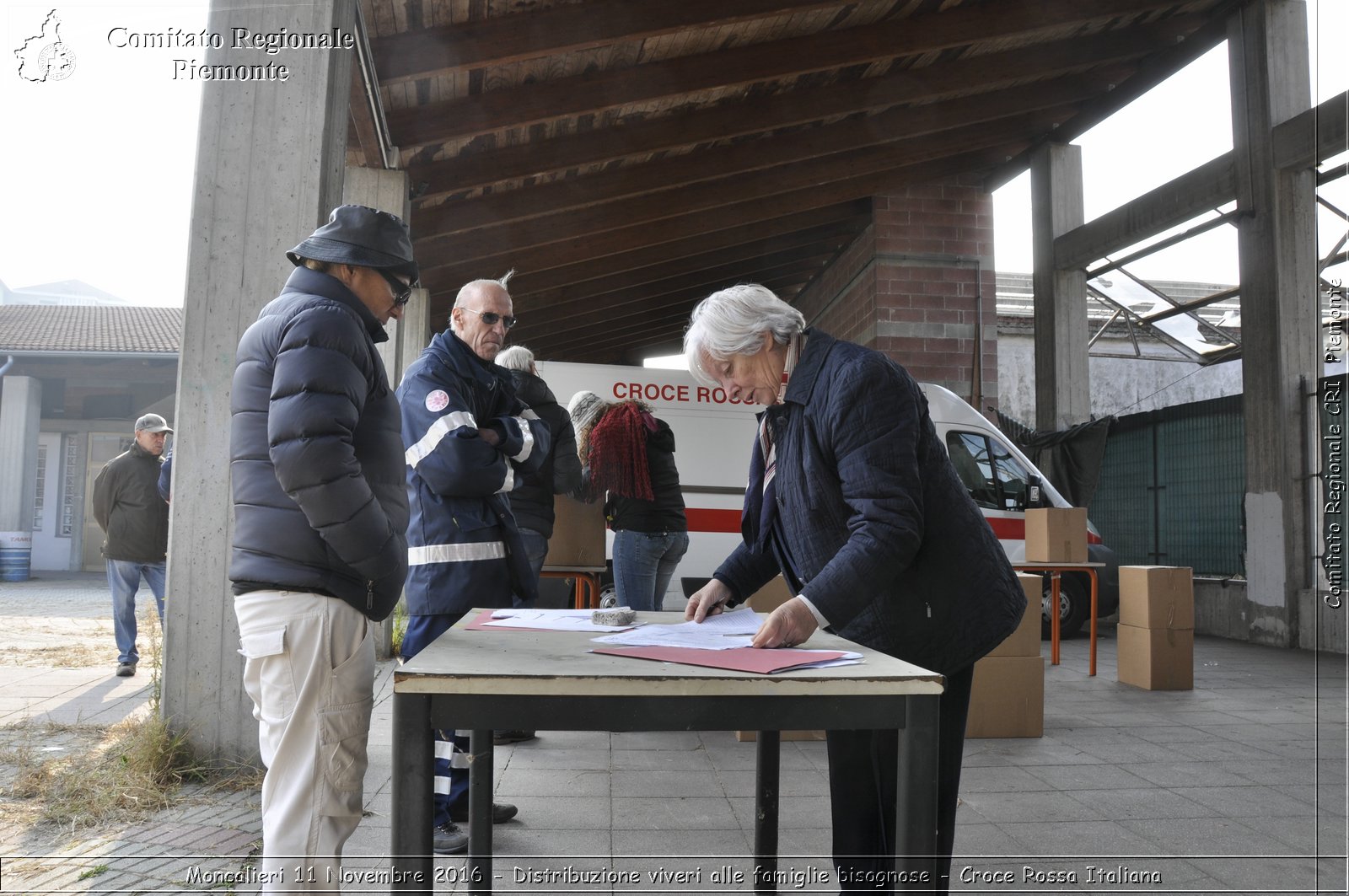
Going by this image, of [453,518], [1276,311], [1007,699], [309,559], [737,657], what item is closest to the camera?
[737,657]

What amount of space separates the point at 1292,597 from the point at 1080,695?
3.86 meters

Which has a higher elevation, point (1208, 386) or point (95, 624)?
point (1208, 386)

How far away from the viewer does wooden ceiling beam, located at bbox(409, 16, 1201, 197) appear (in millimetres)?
8781

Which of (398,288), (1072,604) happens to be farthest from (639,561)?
(1072,604)

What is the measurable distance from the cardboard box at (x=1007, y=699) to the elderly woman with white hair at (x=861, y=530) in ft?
10.4

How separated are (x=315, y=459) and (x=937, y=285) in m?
10.9

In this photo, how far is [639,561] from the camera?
596 cm

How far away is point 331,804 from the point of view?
2277 millimetres

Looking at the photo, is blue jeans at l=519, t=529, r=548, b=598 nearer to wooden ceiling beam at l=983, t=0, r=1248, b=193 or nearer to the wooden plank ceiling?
the wooden plank ceiling

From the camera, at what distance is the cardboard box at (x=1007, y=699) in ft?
18.1

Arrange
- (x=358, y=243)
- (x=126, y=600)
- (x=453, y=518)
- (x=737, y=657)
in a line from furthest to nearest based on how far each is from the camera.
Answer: (x=126, y=600) < (x=453, y=518) < (x=358, y=243) < (x=737, y=657)

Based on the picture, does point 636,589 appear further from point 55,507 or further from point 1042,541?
point 55,507

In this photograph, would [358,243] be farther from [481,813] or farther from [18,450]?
[18,450]

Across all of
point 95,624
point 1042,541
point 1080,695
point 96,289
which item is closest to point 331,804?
point 1080,695
